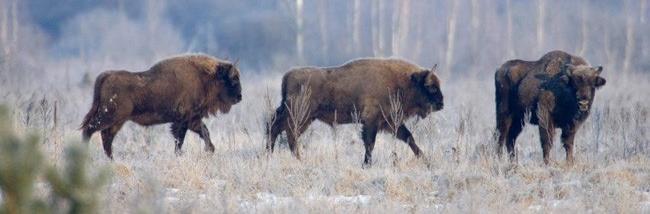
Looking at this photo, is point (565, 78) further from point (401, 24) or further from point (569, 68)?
point (401, 24)

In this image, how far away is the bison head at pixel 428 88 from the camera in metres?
12.2

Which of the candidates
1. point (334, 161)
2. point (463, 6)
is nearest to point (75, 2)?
point (463, 6)

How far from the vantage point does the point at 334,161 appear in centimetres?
1110

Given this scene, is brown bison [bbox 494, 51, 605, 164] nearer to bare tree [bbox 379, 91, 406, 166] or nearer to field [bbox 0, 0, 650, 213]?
field [bbox 0, 0, 650, 213]

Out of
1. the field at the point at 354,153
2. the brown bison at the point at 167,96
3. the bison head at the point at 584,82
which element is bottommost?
the field at the point at 354,153

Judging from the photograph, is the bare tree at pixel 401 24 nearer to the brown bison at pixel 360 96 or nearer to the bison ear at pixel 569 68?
the brown bison at pixel 360 96

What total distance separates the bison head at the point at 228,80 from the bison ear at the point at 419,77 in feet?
7.83

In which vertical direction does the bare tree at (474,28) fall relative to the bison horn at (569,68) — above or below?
below

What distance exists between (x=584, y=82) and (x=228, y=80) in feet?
15.4

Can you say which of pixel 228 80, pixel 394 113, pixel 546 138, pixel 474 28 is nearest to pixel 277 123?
pixel 228 80

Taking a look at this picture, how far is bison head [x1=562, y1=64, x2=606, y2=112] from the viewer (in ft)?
35.6

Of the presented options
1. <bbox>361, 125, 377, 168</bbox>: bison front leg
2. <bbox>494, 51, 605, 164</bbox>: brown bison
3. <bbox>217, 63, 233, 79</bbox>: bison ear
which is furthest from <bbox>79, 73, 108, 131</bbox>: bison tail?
<bbox>494, 51, 605, 164</bbox>: brown bison

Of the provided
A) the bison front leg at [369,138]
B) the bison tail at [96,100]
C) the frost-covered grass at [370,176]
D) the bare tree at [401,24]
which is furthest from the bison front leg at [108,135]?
the bare tree at [401,24]

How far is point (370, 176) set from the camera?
988cm
